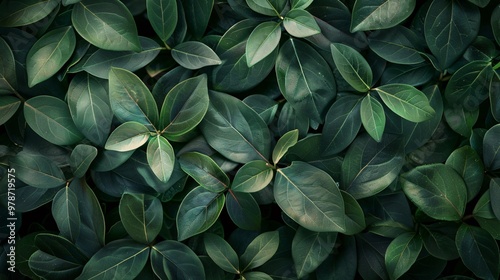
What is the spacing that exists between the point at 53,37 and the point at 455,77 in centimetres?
60

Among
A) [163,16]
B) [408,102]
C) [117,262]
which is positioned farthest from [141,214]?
[408,102]

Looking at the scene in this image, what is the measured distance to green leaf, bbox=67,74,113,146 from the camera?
927mm

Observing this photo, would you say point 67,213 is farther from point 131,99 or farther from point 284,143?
point 284,143

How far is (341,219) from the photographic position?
0.88m

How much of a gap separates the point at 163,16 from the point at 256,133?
0.22 metres

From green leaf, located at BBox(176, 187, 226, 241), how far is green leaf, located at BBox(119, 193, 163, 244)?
0.14ft

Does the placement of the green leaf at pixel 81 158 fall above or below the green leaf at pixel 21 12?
below

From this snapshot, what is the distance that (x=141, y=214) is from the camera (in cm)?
94

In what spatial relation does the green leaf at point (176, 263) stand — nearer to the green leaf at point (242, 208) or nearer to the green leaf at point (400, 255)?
the green leaf at point (242, 208)

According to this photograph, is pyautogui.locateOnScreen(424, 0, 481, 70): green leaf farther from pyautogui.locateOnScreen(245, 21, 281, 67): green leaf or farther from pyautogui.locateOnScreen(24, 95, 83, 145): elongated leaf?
pyautogui.locateOnScreen(24, 95, 83, 145): elongated leaf

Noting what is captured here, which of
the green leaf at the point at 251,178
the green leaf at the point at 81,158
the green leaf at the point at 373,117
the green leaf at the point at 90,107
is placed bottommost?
the green leaf at the point at 251,178

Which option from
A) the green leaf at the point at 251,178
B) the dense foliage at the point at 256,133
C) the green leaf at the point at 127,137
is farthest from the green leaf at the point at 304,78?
the green leaf at the point at 127,137

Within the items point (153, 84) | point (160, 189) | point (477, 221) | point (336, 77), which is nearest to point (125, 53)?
point (153, 84)

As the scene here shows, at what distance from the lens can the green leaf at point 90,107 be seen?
927mm
